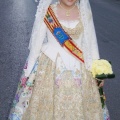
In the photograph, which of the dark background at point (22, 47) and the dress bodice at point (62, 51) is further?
the dark background at point (22, 47)

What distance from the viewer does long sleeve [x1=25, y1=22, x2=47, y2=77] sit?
3.62 meters

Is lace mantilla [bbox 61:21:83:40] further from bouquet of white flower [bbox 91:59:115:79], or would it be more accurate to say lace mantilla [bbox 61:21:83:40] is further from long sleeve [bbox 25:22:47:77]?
bouquet of white flower [bbox 91:59:115:79]

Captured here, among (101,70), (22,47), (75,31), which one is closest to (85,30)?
(75,31)

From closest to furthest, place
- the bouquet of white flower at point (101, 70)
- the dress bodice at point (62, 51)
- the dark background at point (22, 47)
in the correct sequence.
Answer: the bouquet of white flower at point (101, 70) < the dress bodice at point (62, 51) < the dark background at point (22, 47)

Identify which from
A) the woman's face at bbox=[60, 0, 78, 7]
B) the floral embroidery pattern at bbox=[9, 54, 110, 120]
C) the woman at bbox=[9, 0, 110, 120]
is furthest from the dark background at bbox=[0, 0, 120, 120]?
the woman's face at bbox=[60, 0, 78, 7]

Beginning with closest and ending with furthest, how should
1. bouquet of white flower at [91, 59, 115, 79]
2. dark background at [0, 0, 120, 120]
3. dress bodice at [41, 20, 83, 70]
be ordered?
1. bouquet of white flower at [91, 59, 115, 79]
2. dress bodice at [41, 20, 83, 70]
3. dark background at [0, 0, 120, 120]

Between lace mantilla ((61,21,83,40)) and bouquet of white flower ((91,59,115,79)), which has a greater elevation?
lace mantilla ((61,21,83,40))

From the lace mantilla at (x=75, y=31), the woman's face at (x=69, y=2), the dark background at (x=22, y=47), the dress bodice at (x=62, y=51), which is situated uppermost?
the dark background at (x=22, y=47)

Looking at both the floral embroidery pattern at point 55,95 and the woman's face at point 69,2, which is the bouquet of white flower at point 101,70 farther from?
the woman's face at point 69,2

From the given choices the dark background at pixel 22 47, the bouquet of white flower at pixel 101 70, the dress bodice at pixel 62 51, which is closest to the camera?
the bouquet of white flower at pixel 101 70

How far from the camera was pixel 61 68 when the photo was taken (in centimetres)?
367

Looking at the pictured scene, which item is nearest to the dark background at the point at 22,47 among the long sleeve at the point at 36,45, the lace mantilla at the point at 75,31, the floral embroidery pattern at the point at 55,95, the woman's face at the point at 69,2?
the floral embroidery pattern at the point at 55,95

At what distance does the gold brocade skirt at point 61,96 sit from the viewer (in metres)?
3.61

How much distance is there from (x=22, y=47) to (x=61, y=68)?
182 inches
